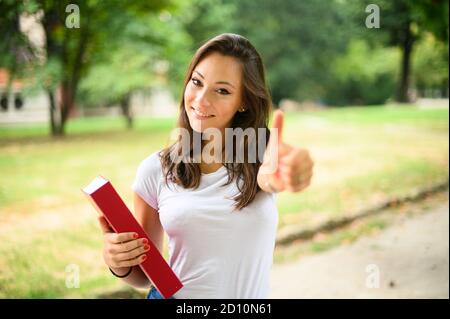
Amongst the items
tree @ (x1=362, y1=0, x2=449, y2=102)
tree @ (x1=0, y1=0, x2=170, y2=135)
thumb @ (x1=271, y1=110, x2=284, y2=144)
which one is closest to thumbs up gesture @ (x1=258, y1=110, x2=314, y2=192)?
thumb @ (x1=271, y1=110, x2=284, y2=144)

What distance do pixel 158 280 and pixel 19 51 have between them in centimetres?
177

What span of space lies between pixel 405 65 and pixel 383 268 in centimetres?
123

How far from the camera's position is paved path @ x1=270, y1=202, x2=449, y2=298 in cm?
223

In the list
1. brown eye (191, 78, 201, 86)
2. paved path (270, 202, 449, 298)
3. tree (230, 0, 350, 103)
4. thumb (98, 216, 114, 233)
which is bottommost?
paved path (270, 202, 449, 298)

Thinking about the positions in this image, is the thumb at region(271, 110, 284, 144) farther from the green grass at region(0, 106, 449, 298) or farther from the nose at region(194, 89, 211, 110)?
the green grass at region(0, 106, 449, 298)

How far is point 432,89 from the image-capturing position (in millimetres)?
2756

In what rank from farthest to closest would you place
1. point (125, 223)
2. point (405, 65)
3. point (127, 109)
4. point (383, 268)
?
point (127, 109) < point (405, 65) < point (383, 268) < point (125, 223)

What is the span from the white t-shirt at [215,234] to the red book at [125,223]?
0.05m

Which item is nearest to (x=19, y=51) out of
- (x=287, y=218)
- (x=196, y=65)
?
(x=196, y=65)

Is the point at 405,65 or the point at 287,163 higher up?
the point at 405,65

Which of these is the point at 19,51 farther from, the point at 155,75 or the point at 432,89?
the point at 432,89

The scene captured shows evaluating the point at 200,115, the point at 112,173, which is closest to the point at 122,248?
the point at 200,115

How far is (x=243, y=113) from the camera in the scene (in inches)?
37.6

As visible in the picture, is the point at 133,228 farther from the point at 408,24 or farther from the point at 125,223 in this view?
the point at 408,24
